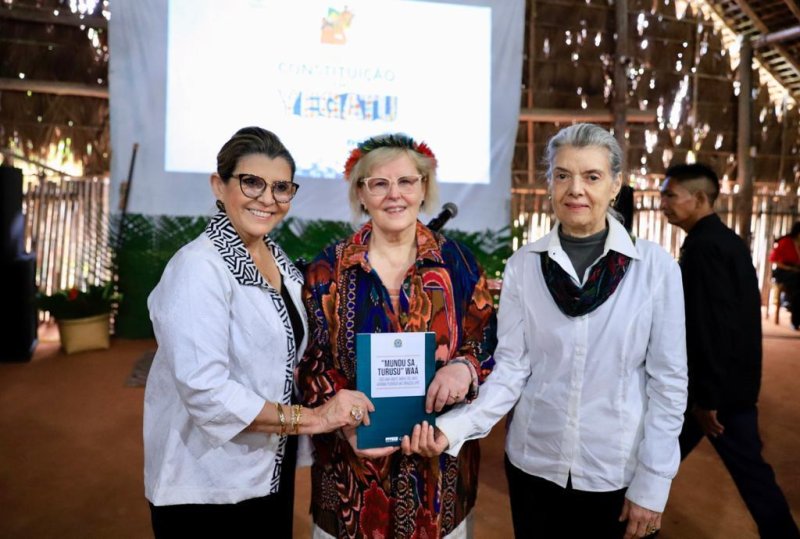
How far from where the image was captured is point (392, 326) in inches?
55.9

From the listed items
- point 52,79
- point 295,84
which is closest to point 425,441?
point 295,84

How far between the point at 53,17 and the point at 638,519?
7.57m

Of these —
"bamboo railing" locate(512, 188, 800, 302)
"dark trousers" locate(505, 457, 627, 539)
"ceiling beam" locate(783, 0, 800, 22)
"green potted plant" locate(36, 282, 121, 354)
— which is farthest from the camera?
"ceiling beam" locate(783, 0, 800, 22)

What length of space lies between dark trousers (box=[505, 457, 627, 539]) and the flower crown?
0.90 meters

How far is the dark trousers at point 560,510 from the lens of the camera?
1450 millimetres

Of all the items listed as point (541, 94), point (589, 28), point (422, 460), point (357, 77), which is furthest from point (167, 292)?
point (589, 28)

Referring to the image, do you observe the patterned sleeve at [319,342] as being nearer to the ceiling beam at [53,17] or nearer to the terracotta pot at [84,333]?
the terracotta pot at [84,333]

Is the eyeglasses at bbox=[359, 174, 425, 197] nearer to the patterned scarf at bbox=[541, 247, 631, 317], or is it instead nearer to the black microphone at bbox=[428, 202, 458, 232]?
the patterned scarf at bbox=[541, 247, 631, 317]

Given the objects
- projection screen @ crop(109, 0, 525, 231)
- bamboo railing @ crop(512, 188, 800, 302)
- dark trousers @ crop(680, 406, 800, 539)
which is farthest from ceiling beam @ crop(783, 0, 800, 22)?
dark trousers @ crop(680, 406, 800, 539)

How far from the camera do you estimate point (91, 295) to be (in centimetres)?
562

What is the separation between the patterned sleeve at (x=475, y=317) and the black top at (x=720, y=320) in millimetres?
949

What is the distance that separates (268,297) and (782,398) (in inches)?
194

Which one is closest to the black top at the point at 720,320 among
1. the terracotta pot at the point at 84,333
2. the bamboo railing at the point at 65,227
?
the terracotta pot at the point at 84,333

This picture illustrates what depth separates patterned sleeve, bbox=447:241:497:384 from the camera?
58.2 inches
